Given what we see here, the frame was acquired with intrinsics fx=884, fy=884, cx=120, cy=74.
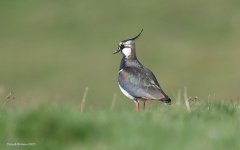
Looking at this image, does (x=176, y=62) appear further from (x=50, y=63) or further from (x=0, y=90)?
(x=0, y=90)

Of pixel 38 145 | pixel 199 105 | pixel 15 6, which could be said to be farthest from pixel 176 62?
pixel 38 145

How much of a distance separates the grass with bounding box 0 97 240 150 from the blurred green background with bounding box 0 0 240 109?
1044 inches

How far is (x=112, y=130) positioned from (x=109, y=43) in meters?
41.0

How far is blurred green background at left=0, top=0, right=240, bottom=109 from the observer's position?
137ft

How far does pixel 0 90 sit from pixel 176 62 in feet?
115

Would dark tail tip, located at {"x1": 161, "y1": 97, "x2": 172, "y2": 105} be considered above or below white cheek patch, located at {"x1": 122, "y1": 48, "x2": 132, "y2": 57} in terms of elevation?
below

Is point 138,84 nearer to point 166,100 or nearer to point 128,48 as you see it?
point 166,100

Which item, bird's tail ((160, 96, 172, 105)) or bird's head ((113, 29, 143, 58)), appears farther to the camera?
bird's head ((113, 29, 143, 58))

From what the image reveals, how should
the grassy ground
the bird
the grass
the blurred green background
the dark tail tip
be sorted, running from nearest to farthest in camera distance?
the grass < the dark tail tip < the bird < the grassy ground < the blurred green background

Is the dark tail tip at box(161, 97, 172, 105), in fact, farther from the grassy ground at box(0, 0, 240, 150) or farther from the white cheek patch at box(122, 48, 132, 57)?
the grassy ground at box(0, 0, 240, 150)

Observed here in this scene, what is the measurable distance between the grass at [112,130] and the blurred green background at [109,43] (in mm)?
26510

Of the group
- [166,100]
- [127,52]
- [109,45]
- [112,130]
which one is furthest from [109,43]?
[112,130]

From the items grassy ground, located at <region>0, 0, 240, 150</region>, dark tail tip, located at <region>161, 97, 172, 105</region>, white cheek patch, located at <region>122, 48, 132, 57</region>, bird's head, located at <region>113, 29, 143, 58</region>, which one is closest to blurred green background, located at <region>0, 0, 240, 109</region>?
grassy ground, located at <region>0, 0, 240, 150</region>

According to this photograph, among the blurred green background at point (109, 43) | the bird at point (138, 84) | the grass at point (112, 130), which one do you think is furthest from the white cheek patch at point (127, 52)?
the blurred green background at point (109, 43)
